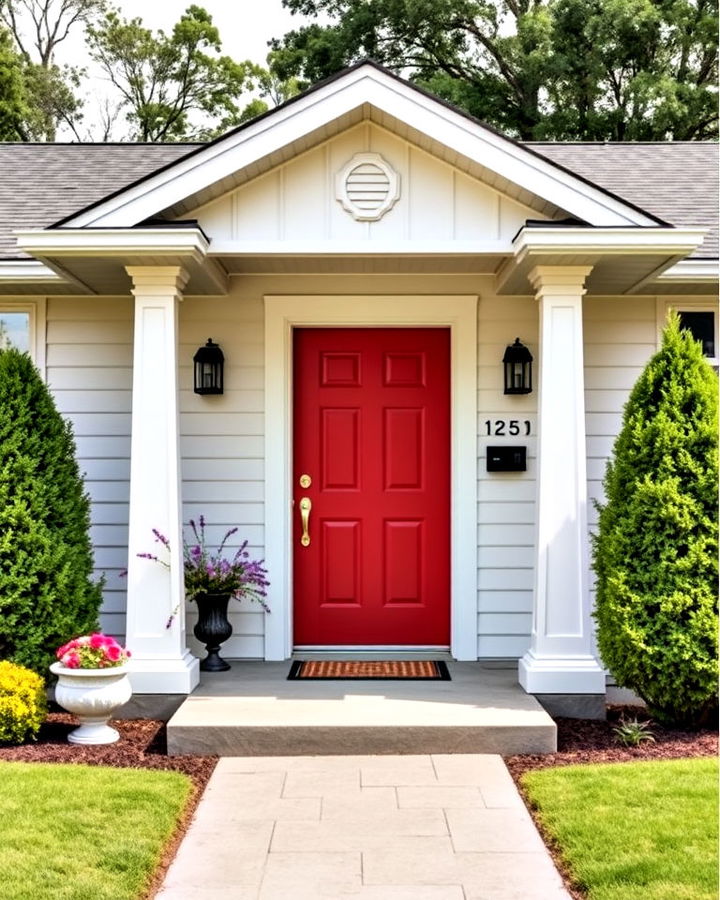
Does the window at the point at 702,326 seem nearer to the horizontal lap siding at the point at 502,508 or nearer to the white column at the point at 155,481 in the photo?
the horizontal lap siding at the point at 502,508

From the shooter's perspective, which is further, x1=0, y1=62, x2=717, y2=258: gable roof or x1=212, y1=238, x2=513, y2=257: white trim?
x1=212, y1=238, x2=513, y2=257: white trim

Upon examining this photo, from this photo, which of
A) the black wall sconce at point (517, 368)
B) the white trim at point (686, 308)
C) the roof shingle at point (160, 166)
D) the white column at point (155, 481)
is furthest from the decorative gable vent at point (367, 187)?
the white trim at point (686, 308)

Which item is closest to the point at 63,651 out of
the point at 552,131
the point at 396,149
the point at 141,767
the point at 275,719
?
the point at 141,767

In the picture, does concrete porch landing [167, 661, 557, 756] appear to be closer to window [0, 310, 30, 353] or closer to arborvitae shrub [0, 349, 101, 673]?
arborvitae shrub [0, 349, 101, 673]

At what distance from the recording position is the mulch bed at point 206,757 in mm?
4801

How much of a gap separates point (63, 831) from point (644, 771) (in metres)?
2.57

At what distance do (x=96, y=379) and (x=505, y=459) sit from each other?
9.21 feet

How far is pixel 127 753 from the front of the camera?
497 cm

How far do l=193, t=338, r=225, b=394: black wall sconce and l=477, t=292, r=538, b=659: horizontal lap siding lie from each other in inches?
68.0

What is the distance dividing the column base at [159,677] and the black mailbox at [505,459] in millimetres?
2374

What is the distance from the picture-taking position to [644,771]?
4488mm

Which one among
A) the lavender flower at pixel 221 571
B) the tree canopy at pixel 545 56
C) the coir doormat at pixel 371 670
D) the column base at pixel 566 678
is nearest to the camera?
the column base at pixel 566 678

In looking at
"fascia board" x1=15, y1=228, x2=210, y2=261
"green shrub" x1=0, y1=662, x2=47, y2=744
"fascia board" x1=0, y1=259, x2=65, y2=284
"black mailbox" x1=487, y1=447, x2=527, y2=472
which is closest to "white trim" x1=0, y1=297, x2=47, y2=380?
"fascia board" x1=0, y1=259, x2=65, y2=284

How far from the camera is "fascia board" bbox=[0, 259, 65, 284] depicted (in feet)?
19.9
